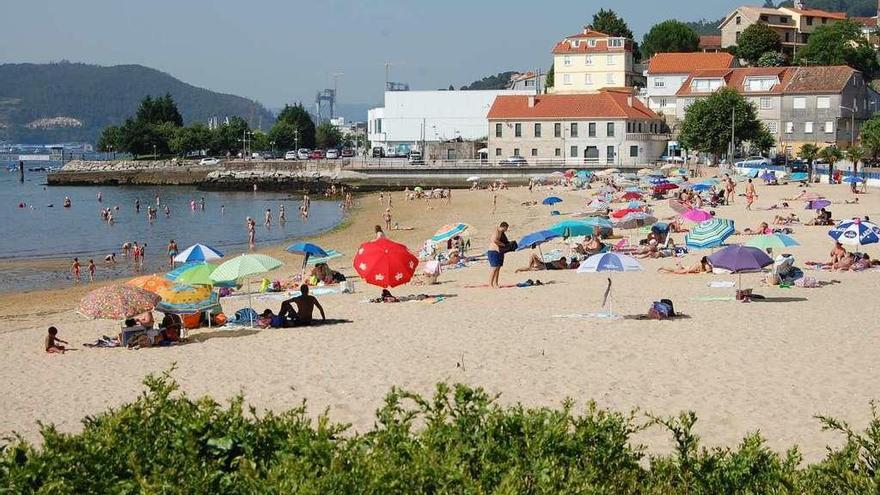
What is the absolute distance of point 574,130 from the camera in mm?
75562

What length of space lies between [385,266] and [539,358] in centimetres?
493

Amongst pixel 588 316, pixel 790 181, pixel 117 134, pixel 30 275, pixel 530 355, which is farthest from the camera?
pixel 117 134

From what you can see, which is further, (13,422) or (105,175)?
(105,175)

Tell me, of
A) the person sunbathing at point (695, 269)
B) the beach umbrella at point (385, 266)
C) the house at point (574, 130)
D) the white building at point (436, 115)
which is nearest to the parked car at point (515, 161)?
the house at point (574, 130)

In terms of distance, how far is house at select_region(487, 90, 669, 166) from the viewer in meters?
74.7

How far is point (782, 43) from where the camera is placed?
328ft

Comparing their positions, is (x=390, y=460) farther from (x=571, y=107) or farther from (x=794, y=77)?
(x=794, y=77)

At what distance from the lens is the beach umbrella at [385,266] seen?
18.4m

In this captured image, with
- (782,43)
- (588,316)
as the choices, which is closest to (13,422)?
(588,316)

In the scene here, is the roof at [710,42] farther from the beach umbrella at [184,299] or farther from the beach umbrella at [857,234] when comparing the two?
the beach umbrella at [184,299]

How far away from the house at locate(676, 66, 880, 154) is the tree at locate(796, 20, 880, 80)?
15639mm

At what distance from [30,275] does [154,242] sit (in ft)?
33.1

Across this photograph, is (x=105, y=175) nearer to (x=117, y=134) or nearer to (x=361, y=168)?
(x=117, y=134)

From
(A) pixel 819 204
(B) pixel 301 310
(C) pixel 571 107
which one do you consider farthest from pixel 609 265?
(C) pixel 571 107
